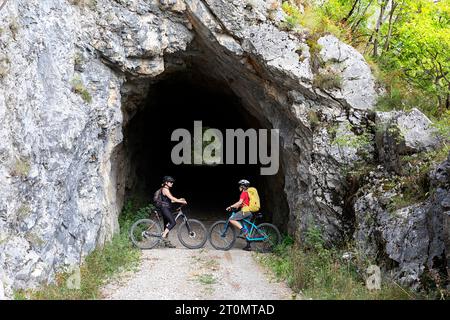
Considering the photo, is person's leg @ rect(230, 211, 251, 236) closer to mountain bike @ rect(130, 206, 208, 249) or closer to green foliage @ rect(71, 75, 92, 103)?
mountain bike @ rect(130, 206, 208, 249)

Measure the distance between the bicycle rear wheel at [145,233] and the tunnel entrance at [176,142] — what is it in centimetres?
391

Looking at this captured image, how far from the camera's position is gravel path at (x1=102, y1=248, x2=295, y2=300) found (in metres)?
7.86

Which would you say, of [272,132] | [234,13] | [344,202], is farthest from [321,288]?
[234,13]

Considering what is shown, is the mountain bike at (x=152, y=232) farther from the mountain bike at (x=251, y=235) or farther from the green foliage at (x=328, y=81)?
the green foliage at (x=328, y=81)

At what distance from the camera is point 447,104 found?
10.9 m

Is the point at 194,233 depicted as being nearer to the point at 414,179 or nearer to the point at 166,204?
the point at 166,204

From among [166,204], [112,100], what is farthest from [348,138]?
[112,100]

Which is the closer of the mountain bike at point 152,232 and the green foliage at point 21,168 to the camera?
the green foliage at point 21,168

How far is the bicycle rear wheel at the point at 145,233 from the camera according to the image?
37.4ft

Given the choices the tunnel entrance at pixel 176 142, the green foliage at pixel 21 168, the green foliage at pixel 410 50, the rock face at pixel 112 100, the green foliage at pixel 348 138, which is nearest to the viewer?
the green foliage at pixel 21 168

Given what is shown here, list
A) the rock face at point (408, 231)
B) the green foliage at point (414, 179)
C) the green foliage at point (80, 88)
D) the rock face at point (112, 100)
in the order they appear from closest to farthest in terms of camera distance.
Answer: the rock face at point (408, 231) → the rock face at point (112, 100) → the green foliage at point (414, 179) → the green foliage at point (80, 88)

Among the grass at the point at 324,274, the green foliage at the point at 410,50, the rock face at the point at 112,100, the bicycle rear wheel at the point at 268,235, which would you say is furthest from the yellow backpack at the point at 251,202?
the green foliage at the point at 410,50

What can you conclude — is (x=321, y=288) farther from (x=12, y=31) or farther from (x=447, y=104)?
(x=12, y=31)

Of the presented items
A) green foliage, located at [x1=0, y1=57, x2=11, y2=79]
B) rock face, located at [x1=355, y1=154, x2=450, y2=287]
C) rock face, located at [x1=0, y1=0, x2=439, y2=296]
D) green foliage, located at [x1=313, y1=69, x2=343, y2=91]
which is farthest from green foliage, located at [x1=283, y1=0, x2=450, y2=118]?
green foliage, located at [x1=0, y1=57, x2=11, y2=79]
